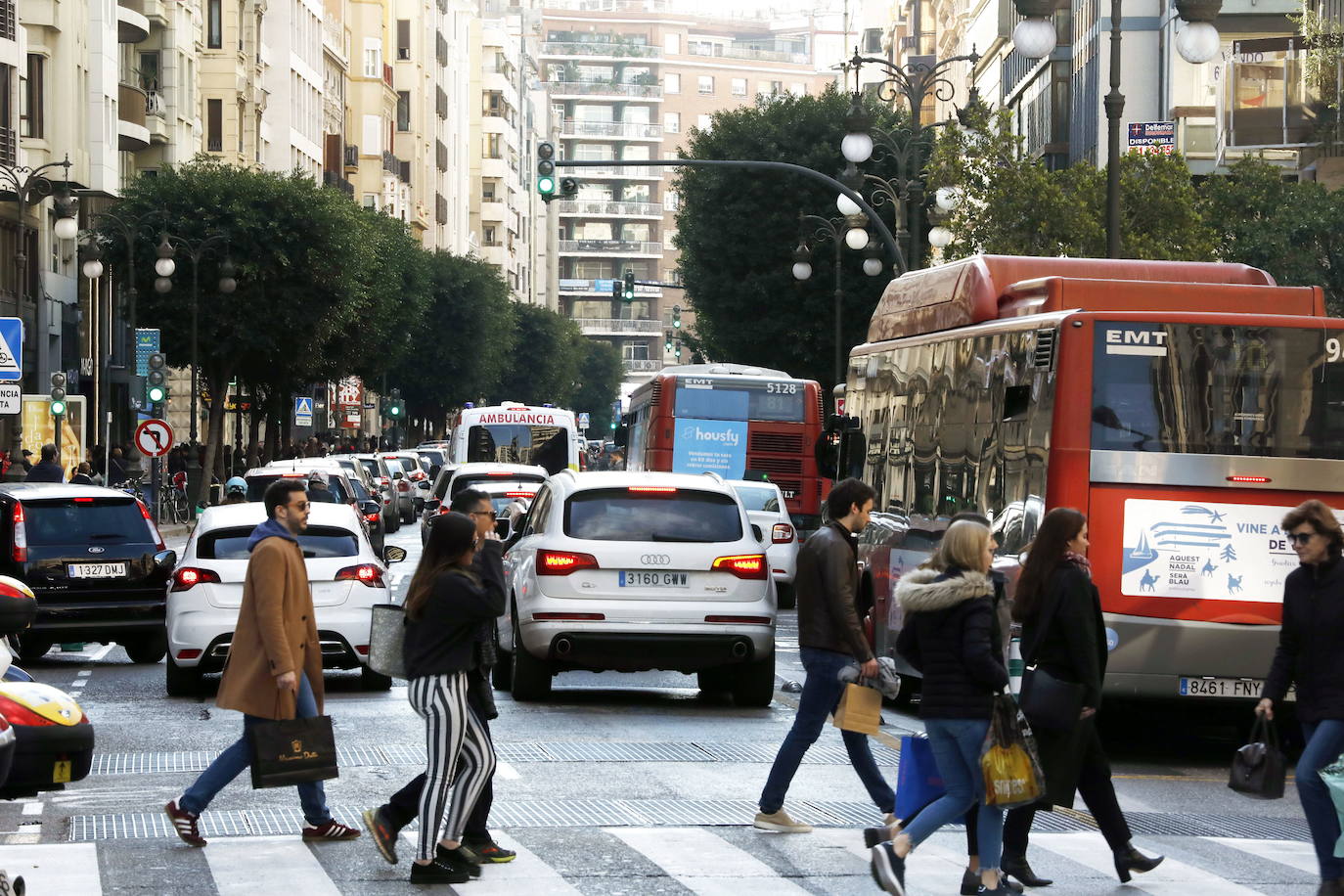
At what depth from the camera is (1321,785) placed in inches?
369

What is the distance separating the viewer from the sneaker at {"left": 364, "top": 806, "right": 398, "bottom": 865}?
979 cm

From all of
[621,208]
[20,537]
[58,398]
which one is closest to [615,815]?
[20,537]

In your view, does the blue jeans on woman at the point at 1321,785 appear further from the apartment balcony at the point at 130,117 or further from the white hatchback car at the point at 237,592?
the apartment balcony at the point at 130,117

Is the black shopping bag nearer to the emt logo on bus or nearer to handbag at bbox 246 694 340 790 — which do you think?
handbag at bbox 246 694 340 790

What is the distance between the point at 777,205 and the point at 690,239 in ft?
9.48

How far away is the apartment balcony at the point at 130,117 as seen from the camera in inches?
2569

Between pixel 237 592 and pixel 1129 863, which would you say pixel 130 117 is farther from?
pixel 1129 863

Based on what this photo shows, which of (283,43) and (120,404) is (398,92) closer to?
(283,43)

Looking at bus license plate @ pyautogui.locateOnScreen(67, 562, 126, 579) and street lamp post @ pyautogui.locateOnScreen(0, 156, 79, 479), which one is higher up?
street lamp post @ pyautogui.locateOnScreen(0, 156, 79, 479)

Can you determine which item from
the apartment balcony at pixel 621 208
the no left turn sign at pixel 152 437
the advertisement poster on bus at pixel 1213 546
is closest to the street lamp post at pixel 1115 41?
the advertisement poster on bus at pixel 1213 546

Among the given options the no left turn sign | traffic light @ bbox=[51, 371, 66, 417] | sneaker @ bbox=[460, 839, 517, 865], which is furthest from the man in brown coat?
the no left turn sign

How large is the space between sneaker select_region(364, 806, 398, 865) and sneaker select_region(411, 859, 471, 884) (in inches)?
14.3

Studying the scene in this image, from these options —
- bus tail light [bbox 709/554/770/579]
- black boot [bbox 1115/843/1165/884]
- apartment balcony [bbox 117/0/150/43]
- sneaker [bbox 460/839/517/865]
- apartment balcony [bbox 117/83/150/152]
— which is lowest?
sneaker [bbox 460/839/517/865]

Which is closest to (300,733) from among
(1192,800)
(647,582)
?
(1192,800)
